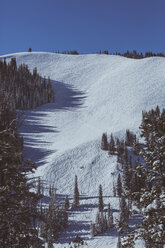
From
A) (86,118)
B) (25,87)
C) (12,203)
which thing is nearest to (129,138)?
(86,118)

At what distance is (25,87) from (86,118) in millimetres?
57129

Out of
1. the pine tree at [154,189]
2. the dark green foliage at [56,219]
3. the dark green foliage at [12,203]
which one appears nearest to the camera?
the dark green foliage at [12,203]

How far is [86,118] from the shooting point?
102m

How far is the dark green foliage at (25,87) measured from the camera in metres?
129

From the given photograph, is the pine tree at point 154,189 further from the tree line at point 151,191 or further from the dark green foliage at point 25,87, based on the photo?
the dark green foliage at point 25,87

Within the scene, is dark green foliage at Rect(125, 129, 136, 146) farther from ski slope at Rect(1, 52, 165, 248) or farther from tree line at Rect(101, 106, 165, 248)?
tree line at Rect(101, 106, 165, 248)

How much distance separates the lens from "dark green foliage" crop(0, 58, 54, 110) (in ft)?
424

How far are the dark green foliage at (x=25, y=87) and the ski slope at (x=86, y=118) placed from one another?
6.90 meters

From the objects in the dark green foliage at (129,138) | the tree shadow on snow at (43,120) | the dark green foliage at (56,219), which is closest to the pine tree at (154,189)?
the dark green foliage at (56,219)

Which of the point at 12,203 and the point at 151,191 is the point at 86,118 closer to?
the point at 151,191

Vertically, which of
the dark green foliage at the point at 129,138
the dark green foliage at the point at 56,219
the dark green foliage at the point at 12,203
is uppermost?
the dark green foliage at the point at 12,203

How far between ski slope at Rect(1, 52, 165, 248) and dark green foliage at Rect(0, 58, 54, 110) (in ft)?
22.6

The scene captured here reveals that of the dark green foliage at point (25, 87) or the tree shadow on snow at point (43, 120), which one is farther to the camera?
→ the dark green foliage at point (25, 87)

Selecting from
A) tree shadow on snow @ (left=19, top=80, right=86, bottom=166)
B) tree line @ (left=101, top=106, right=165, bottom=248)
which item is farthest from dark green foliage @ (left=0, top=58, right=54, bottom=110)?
tree line @ (left=101, top=106, right=165, bottom=248)
